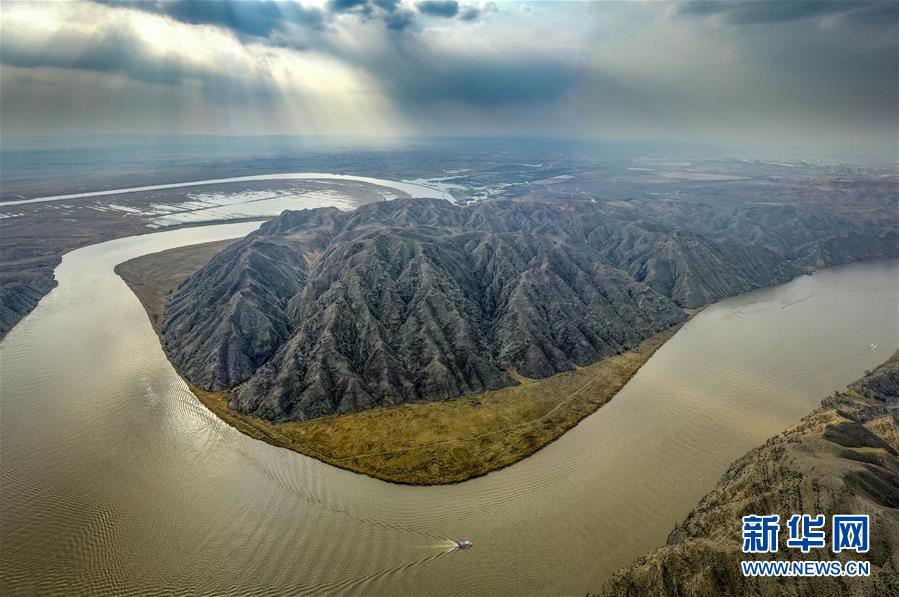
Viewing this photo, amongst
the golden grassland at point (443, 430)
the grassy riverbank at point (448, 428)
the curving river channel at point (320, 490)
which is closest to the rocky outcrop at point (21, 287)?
the curving river channel at point (320, 490)

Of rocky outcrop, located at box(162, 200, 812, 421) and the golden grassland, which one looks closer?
the golden grassland

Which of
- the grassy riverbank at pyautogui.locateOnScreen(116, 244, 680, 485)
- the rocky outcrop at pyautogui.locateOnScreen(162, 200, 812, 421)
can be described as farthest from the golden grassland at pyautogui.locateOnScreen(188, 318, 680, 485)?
the rocky outcrop at pyautogui.locateOnScreen(162, 200, 812, 421)

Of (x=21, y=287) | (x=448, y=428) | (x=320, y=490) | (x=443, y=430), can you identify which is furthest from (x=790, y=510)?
(x=21, y=287)

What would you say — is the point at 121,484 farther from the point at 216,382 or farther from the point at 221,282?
the point at 221,282

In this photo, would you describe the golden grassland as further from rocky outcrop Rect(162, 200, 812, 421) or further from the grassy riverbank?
rocky outcrop Rect(162, 200, 812, 421)

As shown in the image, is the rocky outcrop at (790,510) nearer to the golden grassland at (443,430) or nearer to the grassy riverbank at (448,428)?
the golden grassland at (443,430)

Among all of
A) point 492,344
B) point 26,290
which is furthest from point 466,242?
point 26,290

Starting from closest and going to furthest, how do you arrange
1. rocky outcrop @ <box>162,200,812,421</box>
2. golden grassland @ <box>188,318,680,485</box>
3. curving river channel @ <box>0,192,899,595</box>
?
curving river channel @ <box>0,192,899,595</box>, golden grassland @ <box>188,318,680,485</box>, rocky outcrop @ <box>162,200,812,421</box>
